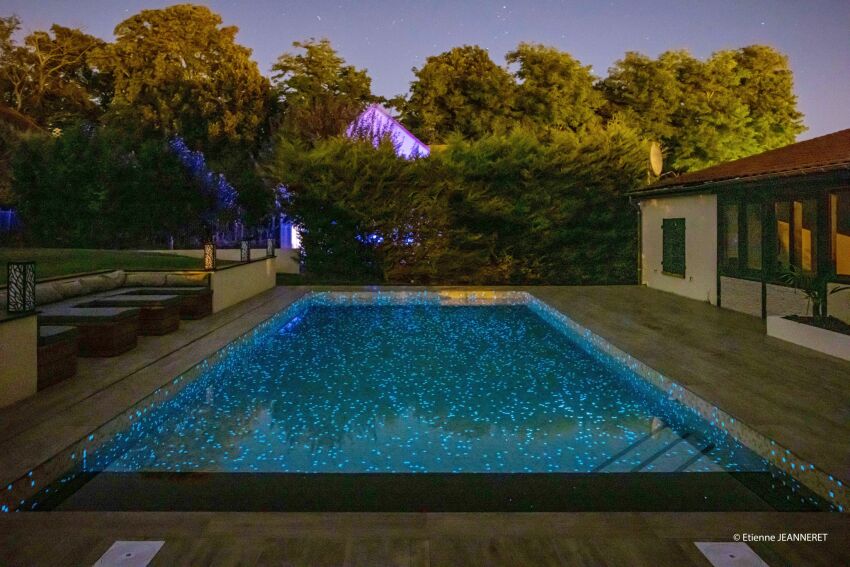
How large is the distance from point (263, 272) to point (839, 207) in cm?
1075

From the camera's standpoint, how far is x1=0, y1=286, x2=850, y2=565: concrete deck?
8.84ft

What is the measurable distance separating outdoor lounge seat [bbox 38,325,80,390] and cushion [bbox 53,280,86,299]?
10.6ft

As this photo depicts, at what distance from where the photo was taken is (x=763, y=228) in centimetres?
988

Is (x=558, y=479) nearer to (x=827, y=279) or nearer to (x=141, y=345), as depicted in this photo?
(x=141, y=345)

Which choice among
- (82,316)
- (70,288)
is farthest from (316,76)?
(82,316)

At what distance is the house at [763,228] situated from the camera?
27.7ft

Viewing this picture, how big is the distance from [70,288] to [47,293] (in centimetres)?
68

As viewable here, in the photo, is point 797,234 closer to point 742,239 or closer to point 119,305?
point 742,239

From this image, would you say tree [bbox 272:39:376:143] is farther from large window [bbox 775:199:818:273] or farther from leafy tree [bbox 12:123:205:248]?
large window [bbox 775:199:818:273]

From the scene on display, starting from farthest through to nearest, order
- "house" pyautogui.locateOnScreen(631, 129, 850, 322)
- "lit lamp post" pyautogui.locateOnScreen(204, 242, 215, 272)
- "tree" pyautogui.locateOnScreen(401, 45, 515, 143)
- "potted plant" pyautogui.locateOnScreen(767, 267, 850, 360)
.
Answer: "tree" pyautogui.locateOnScreen(401, 45, 515, 143) → "lit lamp post" pyautogui.locateOnScreen(204, 242, 215, 272) → "house" pyautogui.locateOnScreen(631, 129, 850, 322) → "potted plant" pyautogui.locateOnScreen(767, 267, 850, 360)

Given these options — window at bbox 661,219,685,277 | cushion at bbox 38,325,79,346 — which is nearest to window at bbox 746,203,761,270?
window at bbox 661,219,685,277

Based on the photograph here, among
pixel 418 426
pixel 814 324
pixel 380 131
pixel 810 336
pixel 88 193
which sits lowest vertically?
pixel 418 426

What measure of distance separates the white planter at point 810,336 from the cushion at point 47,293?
30.5 feet

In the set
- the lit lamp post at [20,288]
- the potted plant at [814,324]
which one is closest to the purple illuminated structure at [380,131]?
the potted plant at [814,324]
